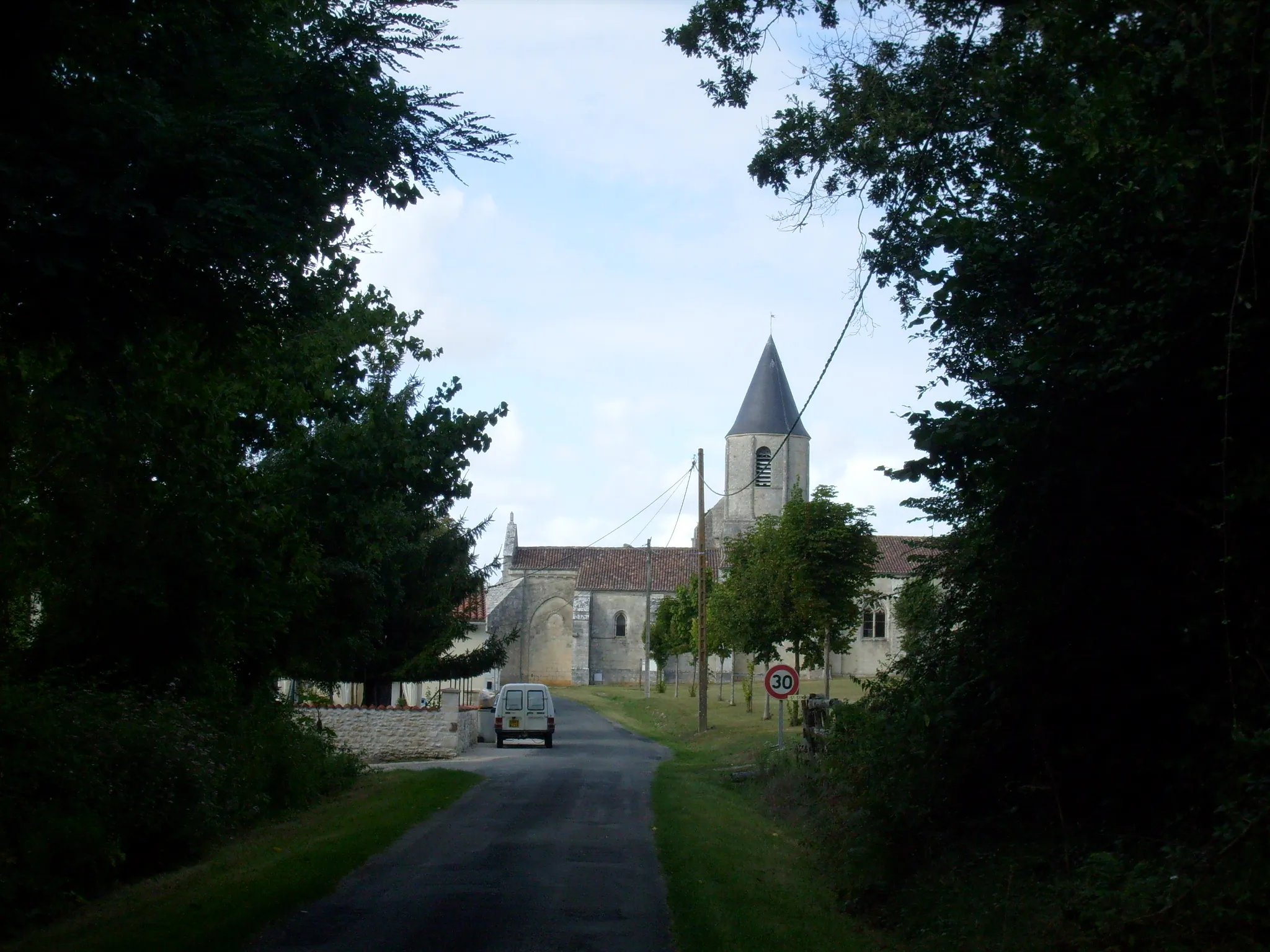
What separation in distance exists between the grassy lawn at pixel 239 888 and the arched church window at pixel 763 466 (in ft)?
211

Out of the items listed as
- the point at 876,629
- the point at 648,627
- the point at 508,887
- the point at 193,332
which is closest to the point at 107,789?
the point at 508,887

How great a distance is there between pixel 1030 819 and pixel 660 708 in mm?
47561

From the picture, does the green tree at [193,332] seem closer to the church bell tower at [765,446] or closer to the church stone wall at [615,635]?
the church bell tower at [765,446]

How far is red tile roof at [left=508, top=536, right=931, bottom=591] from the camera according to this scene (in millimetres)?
86000

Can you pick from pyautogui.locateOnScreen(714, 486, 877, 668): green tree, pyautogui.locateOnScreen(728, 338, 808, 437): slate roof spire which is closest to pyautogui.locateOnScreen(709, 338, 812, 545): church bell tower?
pyautogui.locateOnScreen(728, 338, 808, 437): slate roof spire

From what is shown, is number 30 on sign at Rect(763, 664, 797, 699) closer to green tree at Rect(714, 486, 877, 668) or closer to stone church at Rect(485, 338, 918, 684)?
green tree at Rect(714, 486, 877, 668)

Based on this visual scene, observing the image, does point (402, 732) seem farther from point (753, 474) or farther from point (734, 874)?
point (753, 474)

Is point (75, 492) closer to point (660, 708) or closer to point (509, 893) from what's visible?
point (509, 893)

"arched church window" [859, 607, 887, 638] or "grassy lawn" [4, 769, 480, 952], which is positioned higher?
"arched church window" [859, 607, 887, 638]

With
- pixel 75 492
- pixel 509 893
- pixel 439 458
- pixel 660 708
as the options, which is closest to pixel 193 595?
pixel 75 492

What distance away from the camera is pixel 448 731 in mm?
30391

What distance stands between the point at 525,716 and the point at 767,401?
160ft

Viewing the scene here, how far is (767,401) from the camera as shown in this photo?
80.8m

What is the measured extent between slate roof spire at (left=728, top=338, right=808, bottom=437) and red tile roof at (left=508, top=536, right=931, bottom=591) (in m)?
9.80
